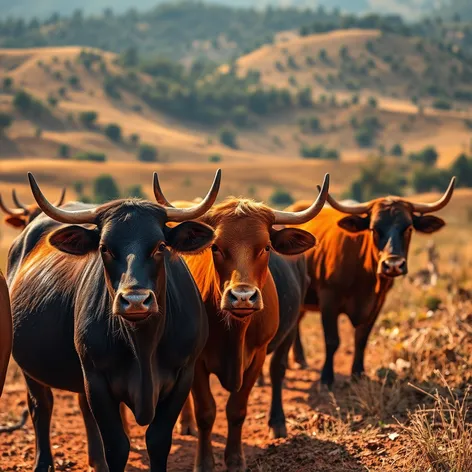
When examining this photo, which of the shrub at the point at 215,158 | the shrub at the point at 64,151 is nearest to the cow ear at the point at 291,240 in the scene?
the shrub at the point at 64,151

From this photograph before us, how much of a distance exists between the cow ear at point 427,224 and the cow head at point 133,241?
14.8 ft

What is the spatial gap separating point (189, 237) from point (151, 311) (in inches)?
34.7

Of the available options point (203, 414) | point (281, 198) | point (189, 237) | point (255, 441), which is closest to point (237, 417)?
point (203, 414)

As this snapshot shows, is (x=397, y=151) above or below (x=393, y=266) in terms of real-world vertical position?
above

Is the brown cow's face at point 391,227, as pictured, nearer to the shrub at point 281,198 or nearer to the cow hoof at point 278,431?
the cow hoof at point 278,431

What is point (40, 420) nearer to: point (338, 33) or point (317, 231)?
point (317, 231)

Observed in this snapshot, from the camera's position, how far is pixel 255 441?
29.3ft

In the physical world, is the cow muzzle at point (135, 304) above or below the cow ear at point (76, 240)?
below

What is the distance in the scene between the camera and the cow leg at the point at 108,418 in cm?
644

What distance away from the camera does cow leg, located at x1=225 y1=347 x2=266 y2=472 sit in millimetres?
7758

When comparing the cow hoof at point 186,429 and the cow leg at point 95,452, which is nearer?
the cow leg at point 95,452

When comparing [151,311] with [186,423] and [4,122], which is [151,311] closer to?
[186,423]

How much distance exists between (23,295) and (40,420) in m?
1.13

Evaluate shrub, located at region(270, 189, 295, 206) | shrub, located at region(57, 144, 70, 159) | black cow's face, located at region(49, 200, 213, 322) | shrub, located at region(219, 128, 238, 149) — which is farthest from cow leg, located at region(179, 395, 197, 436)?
shrub, located at region(219, 128, 238, 149)
